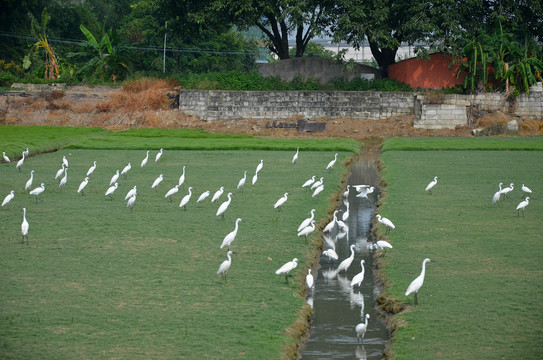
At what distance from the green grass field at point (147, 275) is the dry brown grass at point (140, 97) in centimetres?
2213

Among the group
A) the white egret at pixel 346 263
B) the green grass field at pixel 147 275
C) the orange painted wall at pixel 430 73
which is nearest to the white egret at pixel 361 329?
the green grass field at pixel 147 275

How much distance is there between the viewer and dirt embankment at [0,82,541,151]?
44906 millimetres

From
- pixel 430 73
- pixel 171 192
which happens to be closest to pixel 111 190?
pixel 171 192

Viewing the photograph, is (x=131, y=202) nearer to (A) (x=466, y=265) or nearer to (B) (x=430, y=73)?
(A) (x=466, y=265)

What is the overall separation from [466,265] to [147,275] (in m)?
6.08

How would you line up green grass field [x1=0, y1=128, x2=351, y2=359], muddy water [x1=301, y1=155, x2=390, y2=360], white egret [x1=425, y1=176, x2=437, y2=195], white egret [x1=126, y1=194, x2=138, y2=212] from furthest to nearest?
white egret [x1=425, y1=176, x2=437, y2=195] < white egret [x1=126, y1=194, x2=138, y2=212] < muddy water [x1=301, y1=155, x2=390, y2=360] < green grass field [x1=0, y1=128, x2=351, y2=359]

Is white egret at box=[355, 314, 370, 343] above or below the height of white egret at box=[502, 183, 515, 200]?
below

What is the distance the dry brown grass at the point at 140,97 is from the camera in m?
47.2

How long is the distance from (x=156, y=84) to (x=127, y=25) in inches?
794

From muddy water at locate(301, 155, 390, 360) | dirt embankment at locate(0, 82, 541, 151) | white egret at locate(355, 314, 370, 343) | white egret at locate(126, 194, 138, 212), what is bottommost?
muddy water at locate(301, 155, 390, 360)

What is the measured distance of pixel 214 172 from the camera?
1125 inches

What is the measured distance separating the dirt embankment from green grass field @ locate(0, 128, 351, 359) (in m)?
19.8

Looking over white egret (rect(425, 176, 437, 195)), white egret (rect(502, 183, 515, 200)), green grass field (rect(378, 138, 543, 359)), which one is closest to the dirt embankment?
green grass field (rect(378, 138, 543, 359))

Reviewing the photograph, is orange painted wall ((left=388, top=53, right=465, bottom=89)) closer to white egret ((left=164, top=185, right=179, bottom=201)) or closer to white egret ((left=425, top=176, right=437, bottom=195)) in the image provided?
white egret ((left=425, top=176, right=437, bottom=195))
